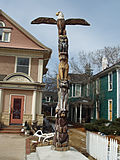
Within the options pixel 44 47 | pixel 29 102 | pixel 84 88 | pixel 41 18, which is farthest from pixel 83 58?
pixel 41 18

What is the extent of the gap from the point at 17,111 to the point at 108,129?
665 cm

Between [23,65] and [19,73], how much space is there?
106 cm

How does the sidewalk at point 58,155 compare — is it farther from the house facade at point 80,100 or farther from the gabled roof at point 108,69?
the house facade at point 80,100

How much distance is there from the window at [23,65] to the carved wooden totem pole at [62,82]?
294 inches

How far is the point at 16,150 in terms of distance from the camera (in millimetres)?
7277

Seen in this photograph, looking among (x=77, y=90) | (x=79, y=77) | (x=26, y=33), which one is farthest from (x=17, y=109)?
(x=77, y=90)

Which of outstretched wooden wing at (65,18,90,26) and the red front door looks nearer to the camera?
outstretched wooden wing at (65,18,90,26)

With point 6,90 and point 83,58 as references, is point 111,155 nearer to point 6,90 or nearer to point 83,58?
point 6,90

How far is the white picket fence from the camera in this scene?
5.31m

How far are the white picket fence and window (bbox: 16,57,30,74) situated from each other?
8.36 metres


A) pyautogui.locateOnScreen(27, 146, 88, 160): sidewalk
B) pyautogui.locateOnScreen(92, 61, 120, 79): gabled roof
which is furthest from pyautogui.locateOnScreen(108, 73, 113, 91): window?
pyautogui.locateOnScreen(27, 146, 88, 160): sidewalk

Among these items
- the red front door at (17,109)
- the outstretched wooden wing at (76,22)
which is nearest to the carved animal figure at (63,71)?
the outstretched wooden wing at (76,22)

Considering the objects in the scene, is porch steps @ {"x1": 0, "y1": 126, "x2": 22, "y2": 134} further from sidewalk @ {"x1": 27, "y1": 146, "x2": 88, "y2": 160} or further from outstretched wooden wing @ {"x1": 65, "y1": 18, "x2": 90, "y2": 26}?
outstretched wooden wing @ {"x1": 65, "y1": 18, "x2": 90, "y2": 26}

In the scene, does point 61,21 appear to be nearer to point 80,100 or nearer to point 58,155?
point 58,155
